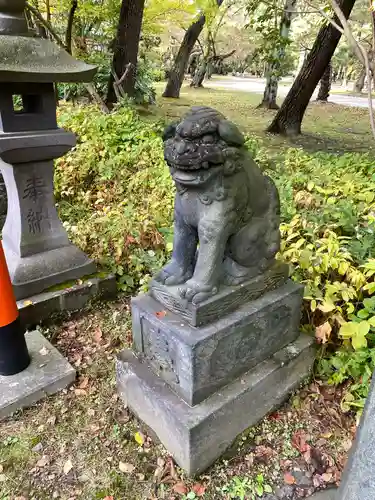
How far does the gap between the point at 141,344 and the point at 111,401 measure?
61 centimetres

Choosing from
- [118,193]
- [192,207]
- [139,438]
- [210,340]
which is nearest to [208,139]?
[192,207]

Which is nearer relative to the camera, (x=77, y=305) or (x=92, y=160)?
(x=77, y=305)

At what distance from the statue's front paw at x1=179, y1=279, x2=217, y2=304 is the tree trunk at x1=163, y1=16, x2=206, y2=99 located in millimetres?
16003

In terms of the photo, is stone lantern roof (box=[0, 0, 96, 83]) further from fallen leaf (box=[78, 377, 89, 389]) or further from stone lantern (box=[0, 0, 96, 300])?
fallen leaf (box=[78, 377, 89, 389])

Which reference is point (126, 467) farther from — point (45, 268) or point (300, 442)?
point (45, 268)

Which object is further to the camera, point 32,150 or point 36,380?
point 32,150

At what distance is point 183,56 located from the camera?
17.0 meters

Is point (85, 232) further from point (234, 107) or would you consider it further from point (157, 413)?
point (234, 107)

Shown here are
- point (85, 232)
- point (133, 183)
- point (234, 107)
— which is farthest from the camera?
point (234, 107)

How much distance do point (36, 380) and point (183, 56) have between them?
1700cm

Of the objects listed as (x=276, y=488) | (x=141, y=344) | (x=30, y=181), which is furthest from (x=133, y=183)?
(x=276, y=488)

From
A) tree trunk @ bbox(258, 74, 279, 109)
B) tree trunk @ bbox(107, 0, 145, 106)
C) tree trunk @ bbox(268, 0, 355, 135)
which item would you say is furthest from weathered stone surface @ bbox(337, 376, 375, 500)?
tree trunk @ bbox(258, 74, 279, 109)

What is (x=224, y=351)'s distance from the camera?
2.32 meters

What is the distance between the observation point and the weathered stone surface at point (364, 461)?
1.29 metres
